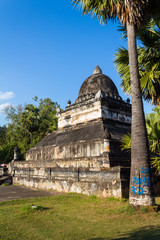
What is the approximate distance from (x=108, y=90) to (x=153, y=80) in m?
8.56

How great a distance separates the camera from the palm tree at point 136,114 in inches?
265

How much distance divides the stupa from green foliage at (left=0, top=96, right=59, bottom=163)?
12003mm

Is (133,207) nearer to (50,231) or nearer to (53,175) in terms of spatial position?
(50,231)

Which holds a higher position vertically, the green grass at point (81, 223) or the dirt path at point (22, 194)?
the green grass at point (81, 223)

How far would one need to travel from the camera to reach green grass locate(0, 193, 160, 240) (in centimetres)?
476

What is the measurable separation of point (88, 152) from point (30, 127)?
62.4ft

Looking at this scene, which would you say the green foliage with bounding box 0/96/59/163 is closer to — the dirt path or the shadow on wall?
the dirt path

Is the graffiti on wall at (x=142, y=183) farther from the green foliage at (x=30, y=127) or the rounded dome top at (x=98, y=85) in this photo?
the green foliage at (x=30, y=127)

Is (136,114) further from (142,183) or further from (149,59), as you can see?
(149,59)

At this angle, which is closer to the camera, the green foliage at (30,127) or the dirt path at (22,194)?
the dirt path at (22,194)

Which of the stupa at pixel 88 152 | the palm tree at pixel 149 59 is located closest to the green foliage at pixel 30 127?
the stupa at pixel 88 152

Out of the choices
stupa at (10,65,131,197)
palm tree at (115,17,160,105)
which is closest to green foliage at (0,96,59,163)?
stupa at (10,65,131,197)

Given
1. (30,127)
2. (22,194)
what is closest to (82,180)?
(22,194)

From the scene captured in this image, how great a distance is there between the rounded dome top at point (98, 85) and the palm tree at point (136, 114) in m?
9.01
